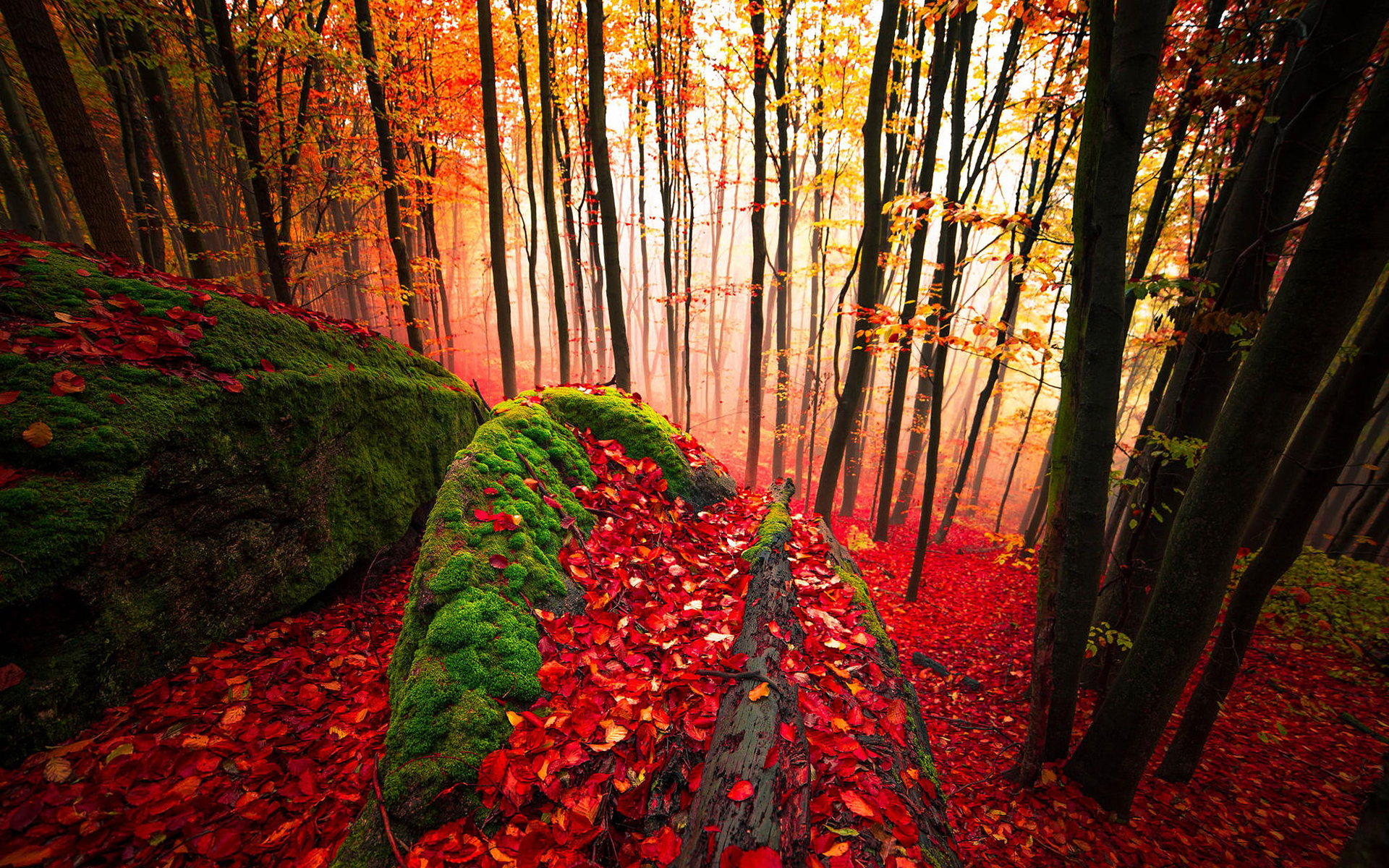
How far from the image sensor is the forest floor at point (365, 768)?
1723mm

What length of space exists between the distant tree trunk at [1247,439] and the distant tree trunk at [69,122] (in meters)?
9.87

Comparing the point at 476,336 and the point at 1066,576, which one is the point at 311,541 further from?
the point at 476,336

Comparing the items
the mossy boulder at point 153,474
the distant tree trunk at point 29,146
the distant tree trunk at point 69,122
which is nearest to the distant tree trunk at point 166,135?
the distant tree trunk at point 69,122

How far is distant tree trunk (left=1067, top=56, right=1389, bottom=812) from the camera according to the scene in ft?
6.97

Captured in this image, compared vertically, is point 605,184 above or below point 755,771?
above

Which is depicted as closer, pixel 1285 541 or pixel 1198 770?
pixel 1285 541

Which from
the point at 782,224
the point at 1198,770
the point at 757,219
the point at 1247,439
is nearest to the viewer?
the point at 1247,439

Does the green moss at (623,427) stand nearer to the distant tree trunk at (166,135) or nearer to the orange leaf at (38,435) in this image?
the orange leaf at (38,435)

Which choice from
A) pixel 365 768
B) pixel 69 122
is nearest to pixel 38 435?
pixel 365 768

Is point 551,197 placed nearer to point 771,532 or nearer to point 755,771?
point 771,532

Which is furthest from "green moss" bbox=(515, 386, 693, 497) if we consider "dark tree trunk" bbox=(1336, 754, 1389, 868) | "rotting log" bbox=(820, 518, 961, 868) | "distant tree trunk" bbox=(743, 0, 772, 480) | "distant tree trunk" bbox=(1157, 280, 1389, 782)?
"distant tree trunk" bbox=(1157, 280, 1389, 782)

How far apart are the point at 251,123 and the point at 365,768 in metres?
8.48

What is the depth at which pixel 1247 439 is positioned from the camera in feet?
8.10

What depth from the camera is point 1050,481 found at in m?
3.16
